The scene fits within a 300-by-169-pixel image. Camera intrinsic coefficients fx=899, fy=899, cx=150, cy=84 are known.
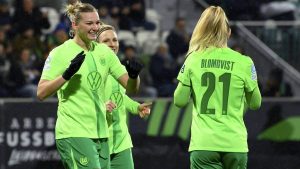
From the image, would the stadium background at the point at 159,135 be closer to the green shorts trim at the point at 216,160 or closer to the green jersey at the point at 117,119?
the green jersey at the point at 117,119

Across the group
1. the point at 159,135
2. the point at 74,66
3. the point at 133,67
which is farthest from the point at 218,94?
the point at 159,135

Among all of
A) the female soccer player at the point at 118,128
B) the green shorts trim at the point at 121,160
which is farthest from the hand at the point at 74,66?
the green shorts trim at the point at 121,160

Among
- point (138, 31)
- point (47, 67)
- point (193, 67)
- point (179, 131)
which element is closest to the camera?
point (193, 67)

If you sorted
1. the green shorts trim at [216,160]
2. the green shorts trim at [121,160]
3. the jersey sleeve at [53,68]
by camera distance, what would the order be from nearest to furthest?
the green shorts trim at [216,160]
the jersey sleeve at [53,68]
the green shorts trim at [121,160]

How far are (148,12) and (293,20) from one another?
2805 millimetres

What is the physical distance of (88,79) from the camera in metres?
7.69

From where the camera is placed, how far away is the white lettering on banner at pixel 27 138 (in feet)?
44.5

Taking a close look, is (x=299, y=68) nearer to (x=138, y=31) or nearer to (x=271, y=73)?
(x=271, y=73)

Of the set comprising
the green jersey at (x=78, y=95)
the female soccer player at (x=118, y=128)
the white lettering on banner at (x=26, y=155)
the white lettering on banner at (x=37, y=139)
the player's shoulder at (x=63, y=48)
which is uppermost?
the player's shoulder at (x=63, y=48)

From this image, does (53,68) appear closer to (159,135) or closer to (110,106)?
(110,106)

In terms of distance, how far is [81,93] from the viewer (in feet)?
25.1

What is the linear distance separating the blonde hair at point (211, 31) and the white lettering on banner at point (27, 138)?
6794 mm

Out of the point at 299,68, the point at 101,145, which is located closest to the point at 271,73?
the point at 299,68

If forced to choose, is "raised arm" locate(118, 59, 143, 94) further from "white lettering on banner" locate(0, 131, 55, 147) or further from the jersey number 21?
"white lettering on banner" locate(0, 131, 55, 147)
